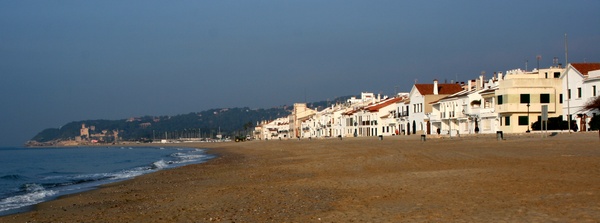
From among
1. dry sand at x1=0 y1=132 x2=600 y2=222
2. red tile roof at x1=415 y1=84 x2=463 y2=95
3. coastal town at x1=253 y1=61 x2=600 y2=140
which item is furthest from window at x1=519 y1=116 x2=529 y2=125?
dry sand at x1=0 y1=132 x2=600 y2=222

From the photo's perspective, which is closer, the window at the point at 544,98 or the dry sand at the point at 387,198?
the dry sand at the point at 387,198

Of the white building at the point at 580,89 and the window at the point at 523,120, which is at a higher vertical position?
the white building at the point at 580,89

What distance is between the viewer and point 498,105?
174 ft

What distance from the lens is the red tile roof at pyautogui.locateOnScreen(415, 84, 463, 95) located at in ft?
242

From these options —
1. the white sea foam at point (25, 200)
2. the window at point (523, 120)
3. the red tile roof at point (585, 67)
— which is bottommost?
the white sea foam at point (25, 200)

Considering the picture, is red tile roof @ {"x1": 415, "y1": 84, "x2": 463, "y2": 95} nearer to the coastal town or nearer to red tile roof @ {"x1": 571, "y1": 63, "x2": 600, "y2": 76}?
the coastal town

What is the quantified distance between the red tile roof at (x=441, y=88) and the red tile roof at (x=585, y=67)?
2455 cm

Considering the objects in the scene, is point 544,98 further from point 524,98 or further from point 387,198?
point 387,198

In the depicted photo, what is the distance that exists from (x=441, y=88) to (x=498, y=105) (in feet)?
72.6

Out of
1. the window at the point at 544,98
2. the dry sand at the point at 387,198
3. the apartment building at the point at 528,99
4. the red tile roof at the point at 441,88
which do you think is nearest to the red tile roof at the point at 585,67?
the apartment building at the point at 528,99

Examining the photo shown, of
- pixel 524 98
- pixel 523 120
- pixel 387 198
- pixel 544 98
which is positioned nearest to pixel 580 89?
pixel 544 98

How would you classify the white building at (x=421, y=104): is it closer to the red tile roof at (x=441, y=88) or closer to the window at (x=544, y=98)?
the red tile roof at (x=441, y=88)

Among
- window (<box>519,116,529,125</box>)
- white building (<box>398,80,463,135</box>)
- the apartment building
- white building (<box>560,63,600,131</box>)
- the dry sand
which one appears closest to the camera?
the dry sand

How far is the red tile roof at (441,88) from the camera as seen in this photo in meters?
73.6
